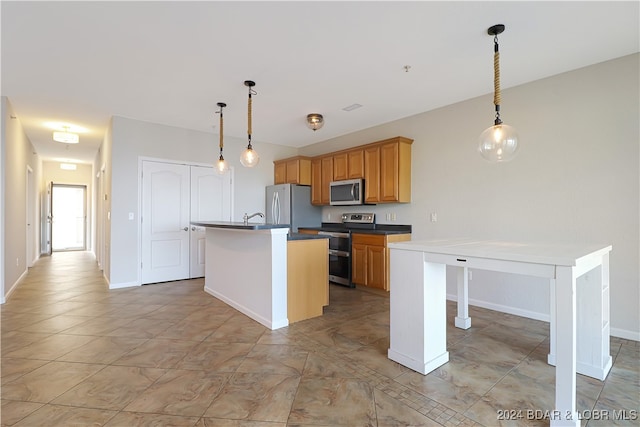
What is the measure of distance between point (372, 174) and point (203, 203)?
300 centimetres

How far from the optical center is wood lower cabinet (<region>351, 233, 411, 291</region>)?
13.8ft

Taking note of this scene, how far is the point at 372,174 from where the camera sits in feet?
15.2

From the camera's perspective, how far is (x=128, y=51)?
2.71m

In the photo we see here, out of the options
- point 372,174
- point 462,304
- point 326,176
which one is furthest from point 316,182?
point 462,304

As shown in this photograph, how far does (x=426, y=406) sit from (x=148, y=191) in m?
4.79

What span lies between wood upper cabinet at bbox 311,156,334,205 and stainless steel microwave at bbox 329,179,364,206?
20 cm

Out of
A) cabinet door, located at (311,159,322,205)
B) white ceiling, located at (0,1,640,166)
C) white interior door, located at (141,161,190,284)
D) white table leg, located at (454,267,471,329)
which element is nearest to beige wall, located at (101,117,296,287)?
white interior door, located at (141,161,190,284)

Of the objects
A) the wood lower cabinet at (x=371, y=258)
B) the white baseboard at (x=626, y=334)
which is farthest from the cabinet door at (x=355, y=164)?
the white baseboard at (x=626, y=334)

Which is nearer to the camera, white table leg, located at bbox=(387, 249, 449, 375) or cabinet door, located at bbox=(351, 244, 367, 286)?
white table leg, located at bbox=(387, 249, 449, 375)

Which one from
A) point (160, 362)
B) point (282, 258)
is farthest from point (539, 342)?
point (160, 362)

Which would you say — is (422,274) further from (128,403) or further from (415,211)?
(415,211)

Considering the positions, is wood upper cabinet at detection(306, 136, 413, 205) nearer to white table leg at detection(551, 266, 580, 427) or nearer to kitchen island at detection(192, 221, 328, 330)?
kitchen island at detection(192, 221, 328, 330)

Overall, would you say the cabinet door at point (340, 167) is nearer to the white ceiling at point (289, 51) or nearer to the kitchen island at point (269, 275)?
the white ceiling at point (289, 51)

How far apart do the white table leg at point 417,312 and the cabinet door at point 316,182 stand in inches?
137
